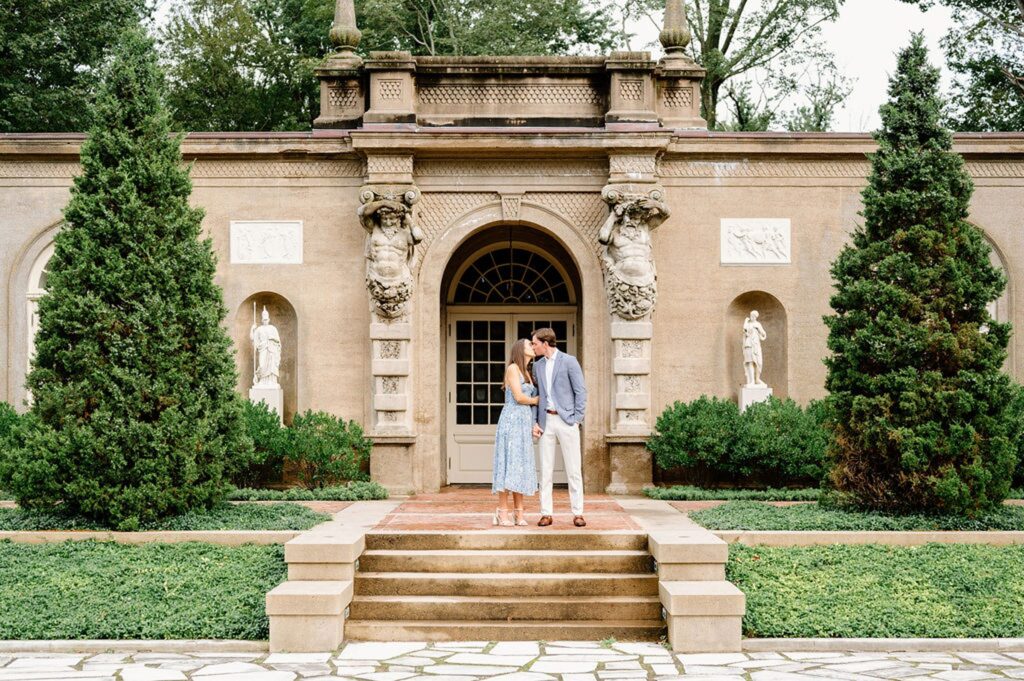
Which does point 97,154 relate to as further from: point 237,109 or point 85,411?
point 237,109

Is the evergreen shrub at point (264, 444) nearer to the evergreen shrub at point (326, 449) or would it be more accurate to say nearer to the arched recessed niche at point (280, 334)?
the evergreen shrub at point (326, 449)

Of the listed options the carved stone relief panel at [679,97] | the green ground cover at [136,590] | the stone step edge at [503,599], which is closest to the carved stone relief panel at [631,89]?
the carved stone relief panel at [679,97]

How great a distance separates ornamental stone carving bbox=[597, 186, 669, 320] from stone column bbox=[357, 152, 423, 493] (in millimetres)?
2581

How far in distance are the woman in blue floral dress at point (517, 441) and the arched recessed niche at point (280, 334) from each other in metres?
5.67

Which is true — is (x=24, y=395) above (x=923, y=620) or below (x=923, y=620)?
above

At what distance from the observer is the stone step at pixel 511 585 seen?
377 inches

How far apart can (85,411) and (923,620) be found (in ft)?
26.0

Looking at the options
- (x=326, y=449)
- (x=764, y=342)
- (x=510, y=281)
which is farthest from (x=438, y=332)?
(x=764, y=342)

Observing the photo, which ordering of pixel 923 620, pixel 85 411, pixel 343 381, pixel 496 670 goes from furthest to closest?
pixel 343 381 < pixel 85 411 < pixel 923 620 < pixel 496 670

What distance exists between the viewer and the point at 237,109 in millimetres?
29359

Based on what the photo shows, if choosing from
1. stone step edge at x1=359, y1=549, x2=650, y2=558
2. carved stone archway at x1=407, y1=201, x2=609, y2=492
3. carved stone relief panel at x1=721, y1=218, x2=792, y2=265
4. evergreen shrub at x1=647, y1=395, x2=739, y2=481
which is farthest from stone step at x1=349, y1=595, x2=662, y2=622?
carved stone relief panel at x1=721, y1=218, x2=792, y2=265

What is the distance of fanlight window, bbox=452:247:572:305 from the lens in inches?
675

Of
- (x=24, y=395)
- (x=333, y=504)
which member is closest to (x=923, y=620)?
(x=333, y=504)

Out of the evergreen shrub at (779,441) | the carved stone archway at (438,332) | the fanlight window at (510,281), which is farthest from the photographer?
the fanlight window at (510,281)
